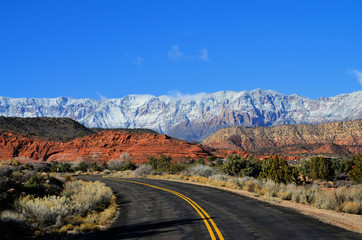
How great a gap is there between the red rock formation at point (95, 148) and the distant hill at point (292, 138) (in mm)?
33948

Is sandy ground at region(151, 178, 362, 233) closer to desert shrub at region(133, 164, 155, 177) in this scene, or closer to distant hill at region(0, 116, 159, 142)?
desert shrub at region(133, 164, 155, 177)

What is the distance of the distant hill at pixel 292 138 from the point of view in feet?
342

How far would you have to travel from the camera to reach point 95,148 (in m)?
84.1

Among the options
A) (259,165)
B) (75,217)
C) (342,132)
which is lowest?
(75,217)

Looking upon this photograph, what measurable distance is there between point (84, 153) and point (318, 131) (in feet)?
317

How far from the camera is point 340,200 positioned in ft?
45.0

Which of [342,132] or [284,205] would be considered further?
[342,132]

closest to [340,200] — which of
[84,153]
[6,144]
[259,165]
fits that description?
[259,165]

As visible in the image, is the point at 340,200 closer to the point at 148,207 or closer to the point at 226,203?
the point at 226,203

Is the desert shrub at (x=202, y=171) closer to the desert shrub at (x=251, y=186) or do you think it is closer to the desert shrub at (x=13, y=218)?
the desert shrub at (x=251, y=186)

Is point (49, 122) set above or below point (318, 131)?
below

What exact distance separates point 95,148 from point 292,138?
83.3m

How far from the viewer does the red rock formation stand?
255ft

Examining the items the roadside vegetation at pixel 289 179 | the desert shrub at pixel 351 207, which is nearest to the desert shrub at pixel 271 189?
the roadside vegetation at pixel 289 179
